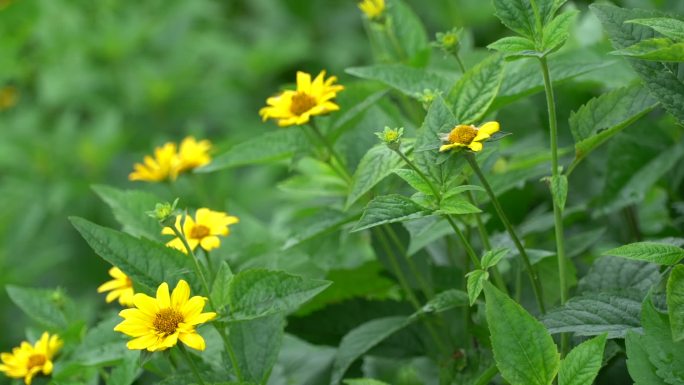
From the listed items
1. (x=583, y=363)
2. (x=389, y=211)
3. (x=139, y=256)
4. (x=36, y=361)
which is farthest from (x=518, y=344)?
(x=36, y=361)

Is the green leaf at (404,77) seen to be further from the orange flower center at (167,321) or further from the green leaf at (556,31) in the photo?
the orange flower center at (167,321)

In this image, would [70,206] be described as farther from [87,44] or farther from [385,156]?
[385,156]

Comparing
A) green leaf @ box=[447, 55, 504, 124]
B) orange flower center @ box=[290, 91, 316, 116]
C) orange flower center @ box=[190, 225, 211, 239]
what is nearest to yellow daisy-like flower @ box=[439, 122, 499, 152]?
green leaf @ box=[447, 55, 504, 124]

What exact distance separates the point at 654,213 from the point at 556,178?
1.96 ft

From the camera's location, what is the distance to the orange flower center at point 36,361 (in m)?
1.03

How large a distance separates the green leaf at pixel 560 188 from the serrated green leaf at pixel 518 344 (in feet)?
0.41

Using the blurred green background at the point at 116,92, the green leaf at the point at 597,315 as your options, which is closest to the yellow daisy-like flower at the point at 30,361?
the green leaf at the point at 597,315

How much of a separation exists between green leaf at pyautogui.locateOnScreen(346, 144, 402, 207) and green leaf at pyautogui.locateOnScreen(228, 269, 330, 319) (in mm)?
103

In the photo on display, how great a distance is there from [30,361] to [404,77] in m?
0.51

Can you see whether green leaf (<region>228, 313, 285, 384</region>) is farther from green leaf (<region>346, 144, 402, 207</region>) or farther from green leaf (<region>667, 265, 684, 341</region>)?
green leaf (<region>667, 265, 684, 341</region>)

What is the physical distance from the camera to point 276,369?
1210 mm

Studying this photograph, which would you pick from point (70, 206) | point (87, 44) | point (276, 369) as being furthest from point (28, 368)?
point (87, 44)

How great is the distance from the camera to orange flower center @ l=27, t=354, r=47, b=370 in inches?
40.4

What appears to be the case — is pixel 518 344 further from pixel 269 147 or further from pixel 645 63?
pixel 269 147
